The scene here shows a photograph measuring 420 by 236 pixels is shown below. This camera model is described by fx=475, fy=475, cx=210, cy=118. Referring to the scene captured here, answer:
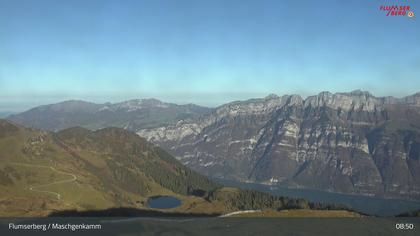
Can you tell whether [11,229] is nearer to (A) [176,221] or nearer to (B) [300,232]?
(A) [176,221]

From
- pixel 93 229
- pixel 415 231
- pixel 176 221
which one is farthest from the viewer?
pixel 415 231

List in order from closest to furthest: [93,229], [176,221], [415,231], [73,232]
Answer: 1. [73,232]
2. [93,229]
3. [176,221]
4. [415,231]

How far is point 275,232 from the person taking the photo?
8981 cm

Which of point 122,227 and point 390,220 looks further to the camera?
point 390,220

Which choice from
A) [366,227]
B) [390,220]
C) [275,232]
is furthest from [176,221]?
[390,220]

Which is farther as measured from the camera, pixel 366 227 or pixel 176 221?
pixel 366 227

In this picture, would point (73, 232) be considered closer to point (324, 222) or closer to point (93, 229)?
point (93, 229)

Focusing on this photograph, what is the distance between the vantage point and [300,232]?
9169 centimetres

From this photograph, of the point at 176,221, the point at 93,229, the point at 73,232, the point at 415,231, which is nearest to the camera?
the point at 73,232

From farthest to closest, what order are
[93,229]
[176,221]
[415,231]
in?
[415,231]
[176,221]
[93,229]

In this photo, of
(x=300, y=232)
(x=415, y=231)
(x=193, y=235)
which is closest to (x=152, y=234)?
(x=193, y=235)

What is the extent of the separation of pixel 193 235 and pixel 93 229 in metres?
18.2

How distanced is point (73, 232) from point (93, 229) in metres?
5.92

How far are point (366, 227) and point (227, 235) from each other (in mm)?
40878
